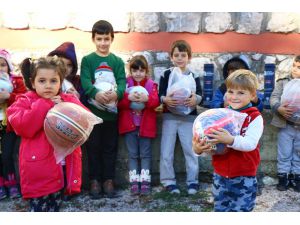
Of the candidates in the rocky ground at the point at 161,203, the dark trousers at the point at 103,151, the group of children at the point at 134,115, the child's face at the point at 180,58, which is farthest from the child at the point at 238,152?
the dark trousers at the point at 103,151

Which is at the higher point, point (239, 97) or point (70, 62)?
point (70, 62)

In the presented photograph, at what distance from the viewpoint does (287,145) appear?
4.12 metres

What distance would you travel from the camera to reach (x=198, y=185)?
13.6ft

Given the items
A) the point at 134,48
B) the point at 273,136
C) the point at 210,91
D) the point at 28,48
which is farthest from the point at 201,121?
the point at 28,48

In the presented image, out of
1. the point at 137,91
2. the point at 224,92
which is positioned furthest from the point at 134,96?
the point at 224,92

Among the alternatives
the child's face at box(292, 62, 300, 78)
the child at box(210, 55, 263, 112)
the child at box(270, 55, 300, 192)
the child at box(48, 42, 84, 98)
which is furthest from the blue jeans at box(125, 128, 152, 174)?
the child's face at box(292, 62, 300, 78)

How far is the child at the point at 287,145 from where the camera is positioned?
4102 millimetres

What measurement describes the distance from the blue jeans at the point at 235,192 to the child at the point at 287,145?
117 centimetres

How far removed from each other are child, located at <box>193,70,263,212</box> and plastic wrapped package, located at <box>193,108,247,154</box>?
0.11 ft

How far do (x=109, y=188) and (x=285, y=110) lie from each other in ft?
5.57

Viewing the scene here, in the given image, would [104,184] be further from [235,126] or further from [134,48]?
[134,48]

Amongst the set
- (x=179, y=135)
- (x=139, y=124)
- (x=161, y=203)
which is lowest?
(x=161, y=203)

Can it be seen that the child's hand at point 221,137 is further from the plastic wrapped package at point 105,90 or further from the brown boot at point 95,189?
the brown boot at point 95,189

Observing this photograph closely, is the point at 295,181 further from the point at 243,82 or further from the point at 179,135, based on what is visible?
the point at 243,82
